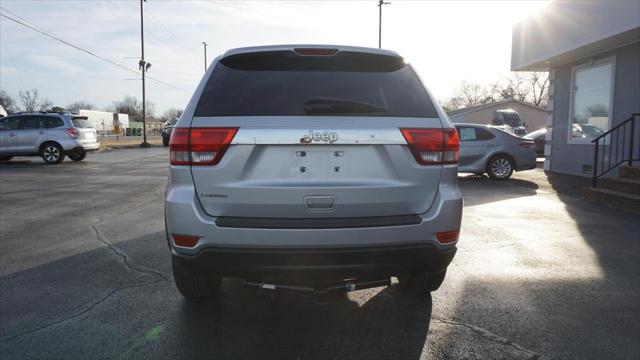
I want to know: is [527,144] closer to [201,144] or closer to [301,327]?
[301,327]

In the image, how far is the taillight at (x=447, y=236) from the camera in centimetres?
274

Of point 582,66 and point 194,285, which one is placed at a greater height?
point 582,66

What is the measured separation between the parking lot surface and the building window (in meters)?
7.12

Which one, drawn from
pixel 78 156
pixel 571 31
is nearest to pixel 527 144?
pixel 571 31

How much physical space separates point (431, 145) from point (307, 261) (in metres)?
1.02

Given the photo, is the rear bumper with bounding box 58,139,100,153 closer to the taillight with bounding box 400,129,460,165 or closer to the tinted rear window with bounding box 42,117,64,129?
the tinted rear window with bounding box 42,117,64,129

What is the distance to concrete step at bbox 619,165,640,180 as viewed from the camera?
835cm

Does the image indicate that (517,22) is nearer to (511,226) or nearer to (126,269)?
(511,226)

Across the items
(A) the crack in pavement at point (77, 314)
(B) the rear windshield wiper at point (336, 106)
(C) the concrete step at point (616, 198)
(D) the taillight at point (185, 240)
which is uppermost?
(B) the rear windshield wiper at point (336, 106)

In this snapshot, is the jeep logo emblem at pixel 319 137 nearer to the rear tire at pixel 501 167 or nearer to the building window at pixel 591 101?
the rear tire at pixel 501 167

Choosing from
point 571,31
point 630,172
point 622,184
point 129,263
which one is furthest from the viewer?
point 571,31

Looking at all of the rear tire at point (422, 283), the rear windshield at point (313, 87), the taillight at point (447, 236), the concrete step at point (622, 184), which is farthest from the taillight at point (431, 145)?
the concrete step at point (622, 184)

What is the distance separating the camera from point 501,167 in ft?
39.3

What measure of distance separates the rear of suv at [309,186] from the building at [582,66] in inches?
363
